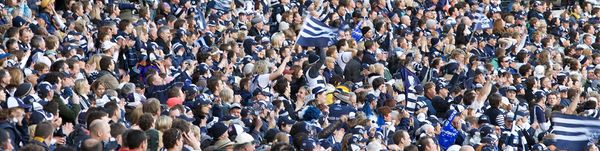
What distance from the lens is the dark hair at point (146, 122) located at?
13.7 meters

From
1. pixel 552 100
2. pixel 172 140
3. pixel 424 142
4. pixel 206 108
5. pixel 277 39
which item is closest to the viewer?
pixel 172 140

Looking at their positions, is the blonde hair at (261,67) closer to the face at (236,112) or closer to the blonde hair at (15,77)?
the face at (236,112)

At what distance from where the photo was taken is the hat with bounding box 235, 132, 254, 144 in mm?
14473

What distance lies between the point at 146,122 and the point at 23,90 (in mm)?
1944

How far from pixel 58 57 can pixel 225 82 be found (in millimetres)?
1795

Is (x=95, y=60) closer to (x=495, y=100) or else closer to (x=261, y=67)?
(x=261, y=67)

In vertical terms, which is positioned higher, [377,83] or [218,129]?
[218,129]

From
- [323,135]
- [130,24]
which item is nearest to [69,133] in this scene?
[323,135]

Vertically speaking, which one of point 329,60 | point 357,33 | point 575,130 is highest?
point 575,130

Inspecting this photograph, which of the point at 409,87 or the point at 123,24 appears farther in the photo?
the point at 409,87

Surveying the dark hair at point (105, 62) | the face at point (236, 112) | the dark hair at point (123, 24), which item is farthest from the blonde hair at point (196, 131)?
the dark hair at point (123, 24)

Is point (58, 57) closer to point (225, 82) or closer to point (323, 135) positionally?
point (225, 82)

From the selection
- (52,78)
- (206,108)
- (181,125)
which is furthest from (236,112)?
(181,125)

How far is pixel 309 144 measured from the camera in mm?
14367
